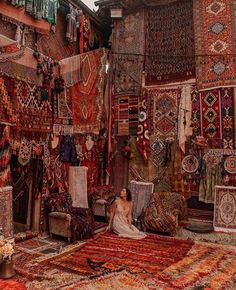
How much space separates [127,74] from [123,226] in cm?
438

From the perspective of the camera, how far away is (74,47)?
7.97 metres

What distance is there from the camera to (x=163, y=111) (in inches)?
317

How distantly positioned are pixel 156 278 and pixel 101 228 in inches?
118

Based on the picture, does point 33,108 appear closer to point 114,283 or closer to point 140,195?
point 140,195

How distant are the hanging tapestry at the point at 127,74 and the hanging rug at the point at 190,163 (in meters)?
2.25

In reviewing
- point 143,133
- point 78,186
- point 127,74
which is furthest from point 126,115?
point 78,186

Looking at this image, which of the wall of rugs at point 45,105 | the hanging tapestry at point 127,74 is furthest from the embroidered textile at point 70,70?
the hanging tapestry at point 127,74

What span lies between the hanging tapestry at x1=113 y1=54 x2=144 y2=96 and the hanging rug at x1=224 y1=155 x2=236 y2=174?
2.98 metres

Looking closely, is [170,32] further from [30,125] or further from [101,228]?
[101,228]

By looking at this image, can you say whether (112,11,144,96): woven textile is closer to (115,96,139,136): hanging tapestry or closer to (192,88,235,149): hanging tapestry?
(115,96,139,136): hanging tapestry

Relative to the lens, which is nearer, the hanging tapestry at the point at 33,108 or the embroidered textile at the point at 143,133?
the hanging tapestry at the point at 33,108

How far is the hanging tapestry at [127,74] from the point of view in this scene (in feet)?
27.5

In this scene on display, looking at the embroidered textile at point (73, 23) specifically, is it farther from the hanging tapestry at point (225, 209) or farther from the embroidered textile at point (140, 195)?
the hanging tapestry at point (225, 209)

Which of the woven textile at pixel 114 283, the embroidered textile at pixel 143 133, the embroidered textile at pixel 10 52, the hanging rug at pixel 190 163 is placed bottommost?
the woven textile at pixel 114 283
